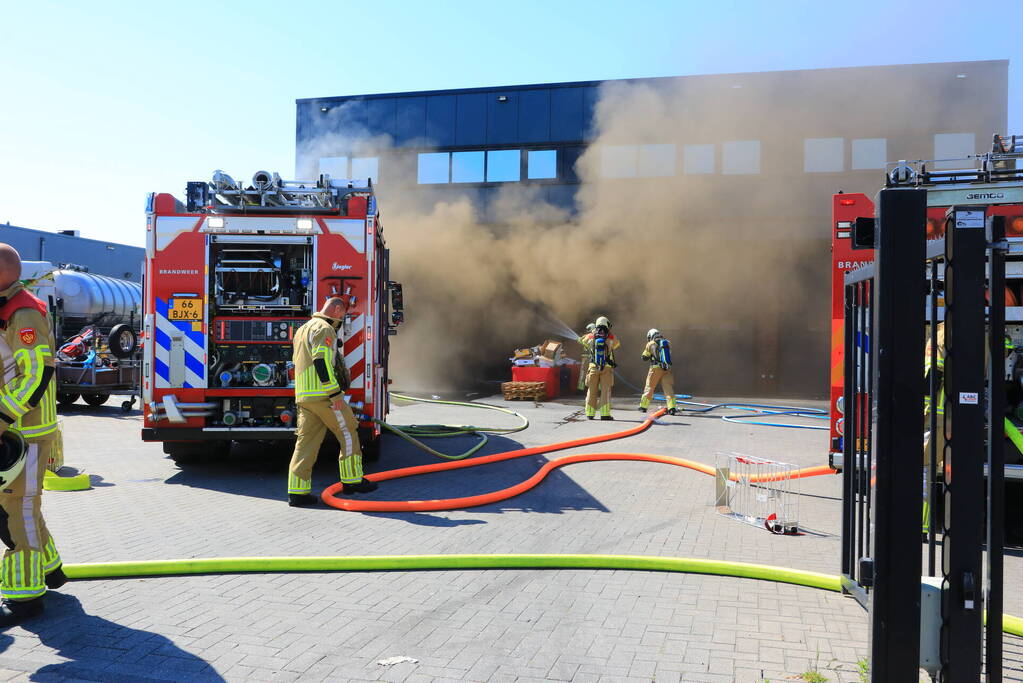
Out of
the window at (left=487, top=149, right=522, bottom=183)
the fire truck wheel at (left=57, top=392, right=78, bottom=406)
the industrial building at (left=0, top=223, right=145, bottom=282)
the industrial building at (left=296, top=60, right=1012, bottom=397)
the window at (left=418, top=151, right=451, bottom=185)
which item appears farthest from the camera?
the industrial building at (left=0, top=223, right=145, bottom=282)

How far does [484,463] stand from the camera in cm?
813

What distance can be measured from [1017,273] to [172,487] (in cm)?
748

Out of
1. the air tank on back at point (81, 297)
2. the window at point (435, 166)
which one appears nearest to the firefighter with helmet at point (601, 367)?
the window at point (435, 166)

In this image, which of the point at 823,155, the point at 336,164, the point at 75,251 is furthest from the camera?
the point at 75,251

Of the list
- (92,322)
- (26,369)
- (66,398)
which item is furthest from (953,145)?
(92,322)

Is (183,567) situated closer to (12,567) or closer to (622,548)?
(12,567)

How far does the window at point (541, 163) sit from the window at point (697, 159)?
357cm

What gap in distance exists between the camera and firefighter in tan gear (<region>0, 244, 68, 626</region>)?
11.9ft

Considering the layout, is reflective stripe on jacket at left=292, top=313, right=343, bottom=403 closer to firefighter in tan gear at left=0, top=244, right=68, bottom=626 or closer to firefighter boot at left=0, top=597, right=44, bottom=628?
firefighter in tan gear at left=0, top=244, right=68, bottom=626

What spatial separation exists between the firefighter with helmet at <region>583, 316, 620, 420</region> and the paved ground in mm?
5930

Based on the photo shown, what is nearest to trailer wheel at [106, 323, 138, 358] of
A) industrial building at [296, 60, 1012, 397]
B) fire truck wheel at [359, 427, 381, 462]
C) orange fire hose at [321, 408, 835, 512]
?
industrial building at [296, 60, 1012, 397]

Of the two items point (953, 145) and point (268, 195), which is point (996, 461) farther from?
point (953, 145)

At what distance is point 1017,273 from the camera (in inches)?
218

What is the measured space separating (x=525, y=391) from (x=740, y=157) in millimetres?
8474
